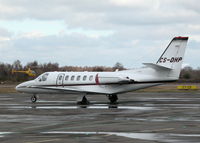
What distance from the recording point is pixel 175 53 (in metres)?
38.7

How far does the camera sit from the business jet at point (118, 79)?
38.4m

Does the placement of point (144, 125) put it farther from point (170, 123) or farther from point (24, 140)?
point (24, 140)

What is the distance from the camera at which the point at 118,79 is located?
39156 millimetres

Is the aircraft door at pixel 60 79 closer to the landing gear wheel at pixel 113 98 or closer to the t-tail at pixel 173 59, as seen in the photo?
the landing gear wheel at pixel 113 98

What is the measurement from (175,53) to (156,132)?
70.9 feet

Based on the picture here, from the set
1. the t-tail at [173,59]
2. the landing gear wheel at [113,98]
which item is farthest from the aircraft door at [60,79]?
the t-tail at [173,59]

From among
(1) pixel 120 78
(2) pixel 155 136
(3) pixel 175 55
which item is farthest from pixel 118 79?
(2) pixel 155 136

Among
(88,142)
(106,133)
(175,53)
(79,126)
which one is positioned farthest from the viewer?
→ (175,53)

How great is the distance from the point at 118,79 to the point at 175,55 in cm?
515

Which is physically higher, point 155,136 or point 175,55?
point 175,55

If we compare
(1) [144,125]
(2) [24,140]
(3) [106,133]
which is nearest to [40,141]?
(2) [24,140]

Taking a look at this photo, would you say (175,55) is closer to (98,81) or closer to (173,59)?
(173,59)

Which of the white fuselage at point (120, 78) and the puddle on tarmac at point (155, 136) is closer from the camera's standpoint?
the puddle on tarmac at point (155, 136)

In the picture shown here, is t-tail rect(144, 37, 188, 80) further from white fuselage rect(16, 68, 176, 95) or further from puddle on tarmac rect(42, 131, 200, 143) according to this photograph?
puddle on tarmac rect(42, 131, 200, 143)
